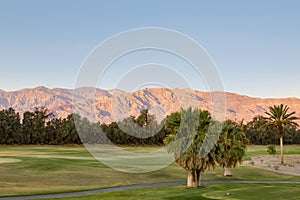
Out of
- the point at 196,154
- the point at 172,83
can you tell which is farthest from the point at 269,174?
the point at 172,83

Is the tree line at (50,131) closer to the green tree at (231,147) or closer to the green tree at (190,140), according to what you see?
the green tree at (231,147)

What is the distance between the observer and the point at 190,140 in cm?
5106

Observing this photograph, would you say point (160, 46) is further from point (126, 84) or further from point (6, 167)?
point (6, 167)

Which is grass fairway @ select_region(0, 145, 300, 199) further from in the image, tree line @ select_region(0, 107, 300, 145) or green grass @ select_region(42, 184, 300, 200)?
tree line @ select_region(0, 107, 300, 145)

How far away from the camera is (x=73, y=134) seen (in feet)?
565

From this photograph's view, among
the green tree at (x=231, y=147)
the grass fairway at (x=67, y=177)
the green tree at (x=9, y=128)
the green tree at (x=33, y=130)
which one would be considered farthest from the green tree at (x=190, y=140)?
the green tree at (x=33, y=130)

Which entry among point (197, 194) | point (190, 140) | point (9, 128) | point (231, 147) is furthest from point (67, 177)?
point (9, 128)

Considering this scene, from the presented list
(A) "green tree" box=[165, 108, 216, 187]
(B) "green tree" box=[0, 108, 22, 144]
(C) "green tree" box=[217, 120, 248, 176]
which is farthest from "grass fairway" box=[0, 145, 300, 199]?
(B) "green tree" box=[0, 108, 22, 144]

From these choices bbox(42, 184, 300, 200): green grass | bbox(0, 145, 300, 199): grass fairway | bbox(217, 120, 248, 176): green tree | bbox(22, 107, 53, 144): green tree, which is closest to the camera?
bbox(42, 184, 300, 200): green grass

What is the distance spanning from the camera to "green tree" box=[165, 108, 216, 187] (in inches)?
2012

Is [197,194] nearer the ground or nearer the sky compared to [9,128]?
nearer the ground

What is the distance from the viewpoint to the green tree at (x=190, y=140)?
5109cm

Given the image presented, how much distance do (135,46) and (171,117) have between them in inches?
490

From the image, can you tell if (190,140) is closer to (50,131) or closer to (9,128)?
(9,128)
